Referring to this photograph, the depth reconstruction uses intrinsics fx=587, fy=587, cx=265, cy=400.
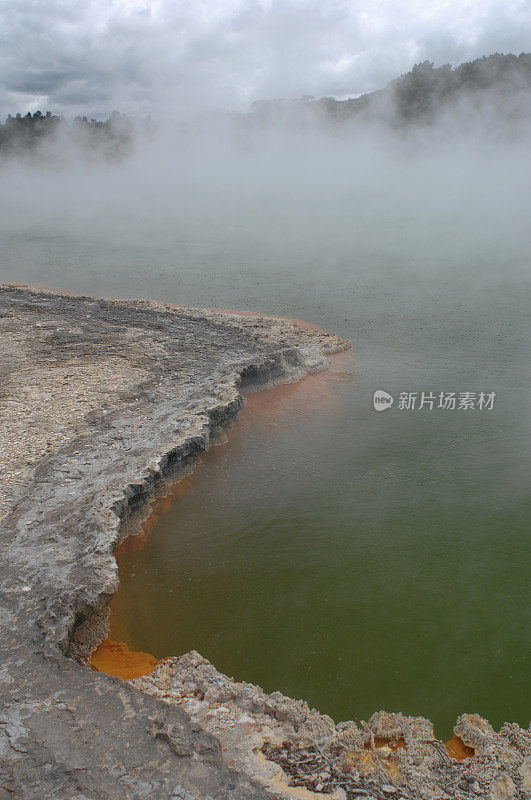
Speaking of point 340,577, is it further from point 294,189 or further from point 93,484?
point 294,189

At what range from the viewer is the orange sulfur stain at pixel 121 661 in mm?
4348

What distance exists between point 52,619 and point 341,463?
3813 millimetres

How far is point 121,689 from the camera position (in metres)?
3.76

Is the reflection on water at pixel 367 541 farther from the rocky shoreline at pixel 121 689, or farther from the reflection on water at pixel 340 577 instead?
the rocky shoreline at pixel 121 689

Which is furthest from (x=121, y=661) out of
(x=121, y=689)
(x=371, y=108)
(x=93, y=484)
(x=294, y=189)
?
(x=371, y=108)

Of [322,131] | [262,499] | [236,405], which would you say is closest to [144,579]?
[262,499]

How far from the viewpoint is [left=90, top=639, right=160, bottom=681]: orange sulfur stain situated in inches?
171

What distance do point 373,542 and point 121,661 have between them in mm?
2547

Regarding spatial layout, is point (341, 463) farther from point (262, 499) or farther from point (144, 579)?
point (144, 579)

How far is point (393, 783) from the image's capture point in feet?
11.2

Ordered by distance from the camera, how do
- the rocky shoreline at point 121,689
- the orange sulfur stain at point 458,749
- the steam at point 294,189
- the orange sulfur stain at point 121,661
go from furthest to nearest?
1. the steam at point 294,189
2. the orange sulfur stain at point 121,661
3. the orange sulfur stain at point 458,749
4. the rocky shoreline at point 121,689

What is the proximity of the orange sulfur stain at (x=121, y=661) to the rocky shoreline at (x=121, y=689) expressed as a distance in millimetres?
109

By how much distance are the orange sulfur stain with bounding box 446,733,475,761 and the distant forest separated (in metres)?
37.7

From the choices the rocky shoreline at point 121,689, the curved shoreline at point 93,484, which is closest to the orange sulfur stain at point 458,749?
the rocky shoreline at point 121,689
